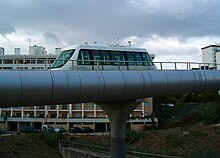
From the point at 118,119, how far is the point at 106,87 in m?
7.25

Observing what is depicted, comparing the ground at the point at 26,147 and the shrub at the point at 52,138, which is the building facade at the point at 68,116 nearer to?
→ the shrub at the point at 52,138

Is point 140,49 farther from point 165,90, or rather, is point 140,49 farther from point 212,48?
point 212,48

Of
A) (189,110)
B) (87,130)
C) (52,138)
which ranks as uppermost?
(189,110)

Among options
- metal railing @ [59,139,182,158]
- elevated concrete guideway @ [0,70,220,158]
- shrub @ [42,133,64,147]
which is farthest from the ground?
elevated concrete guideway @ [0,70,220,158]

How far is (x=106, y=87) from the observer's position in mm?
17594

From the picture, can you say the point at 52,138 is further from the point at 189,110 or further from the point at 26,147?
the point at 189,110

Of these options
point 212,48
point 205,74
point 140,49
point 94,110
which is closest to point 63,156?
point 140,49

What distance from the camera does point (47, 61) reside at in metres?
18.1

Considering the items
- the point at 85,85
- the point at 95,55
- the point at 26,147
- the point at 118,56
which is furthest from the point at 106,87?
the point at 26,147

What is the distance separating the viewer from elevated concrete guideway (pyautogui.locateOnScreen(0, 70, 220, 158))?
47.3ft

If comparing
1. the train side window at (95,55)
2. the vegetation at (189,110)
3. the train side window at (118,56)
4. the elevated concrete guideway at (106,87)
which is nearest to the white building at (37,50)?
the vegetation at (189,110)

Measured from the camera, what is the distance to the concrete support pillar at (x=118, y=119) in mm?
23688

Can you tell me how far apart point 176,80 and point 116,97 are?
5.16m

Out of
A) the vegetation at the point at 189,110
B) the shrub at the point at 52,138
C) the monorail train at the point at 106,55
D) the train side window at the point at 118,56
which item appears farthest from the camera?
the vegetation at the point at 189,110
